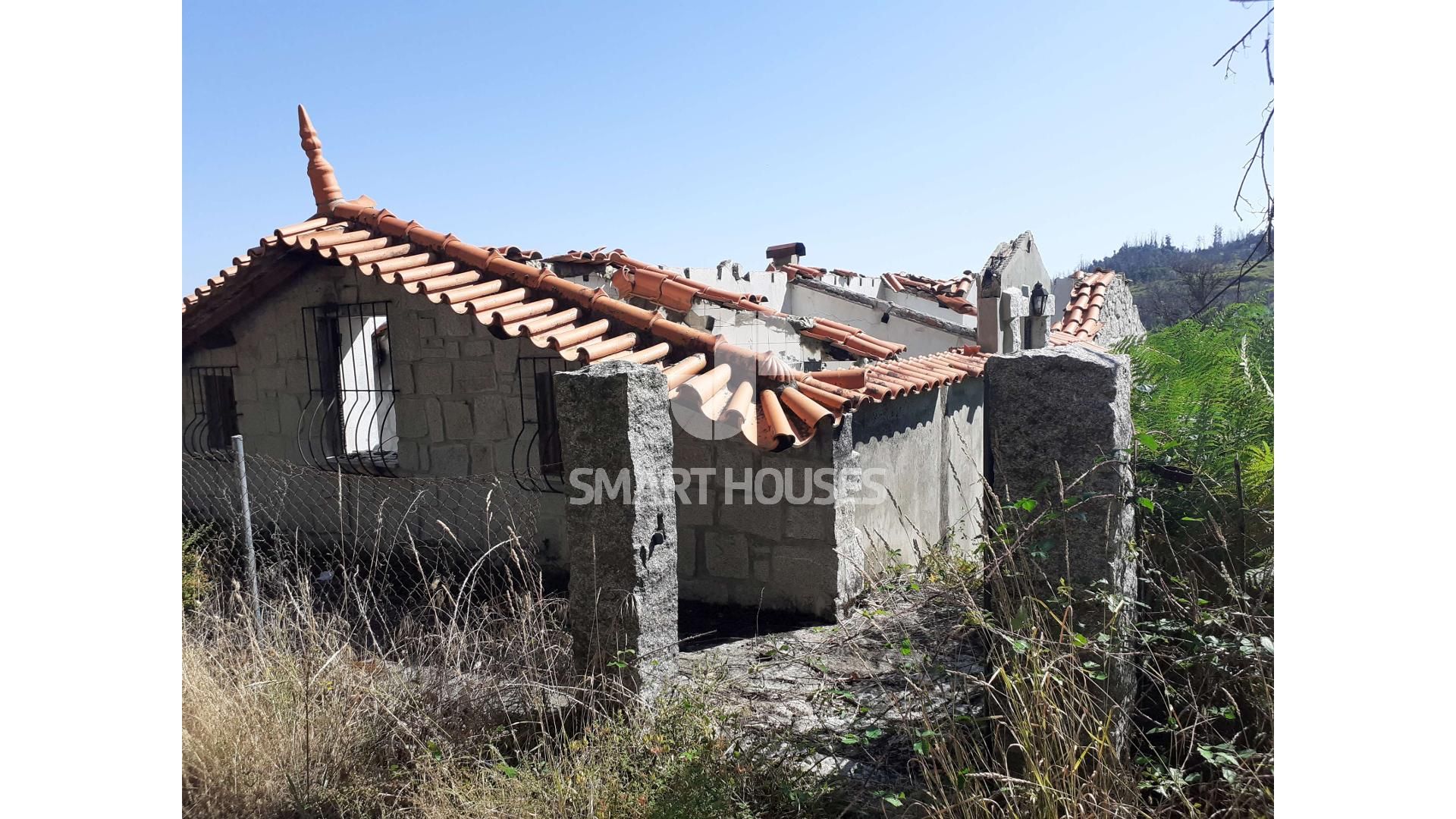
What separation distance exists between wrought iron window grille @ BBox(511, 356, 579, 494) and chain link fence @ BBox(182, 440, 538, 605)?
17 cm

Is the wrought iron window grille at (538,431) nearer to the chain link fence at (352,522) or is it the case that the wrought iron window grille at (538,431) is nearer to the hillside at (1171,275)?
the chain link fence at (352,522)

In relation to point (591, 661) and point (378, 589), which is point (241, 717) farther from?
point (378, 589)

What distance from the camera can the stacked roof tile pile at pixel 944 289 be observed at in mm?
13711

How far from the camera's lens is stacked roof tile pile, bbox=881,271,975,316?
13711 millimetres

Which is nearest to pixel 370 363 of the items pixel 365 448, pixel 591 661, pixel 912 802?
pixel 365 448

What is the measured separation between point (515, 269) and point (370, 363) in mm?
2267

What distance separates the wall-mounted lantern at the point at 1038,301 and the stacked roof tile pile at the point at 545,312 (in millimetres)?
860

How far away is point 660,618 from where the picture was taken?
3.81 metres

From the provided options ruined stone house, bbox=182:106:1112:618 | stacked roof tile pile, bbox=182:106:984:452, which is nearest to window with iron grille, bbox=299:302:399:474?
ruined stone house, bbox=182:106:1112:618

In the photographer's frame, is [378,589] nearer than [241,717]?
No

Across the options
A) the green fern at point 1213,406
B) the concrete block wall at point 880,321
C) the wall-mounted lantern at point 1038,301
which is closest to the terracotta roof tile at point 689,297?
the wall-mounted lantern at point 1038,301

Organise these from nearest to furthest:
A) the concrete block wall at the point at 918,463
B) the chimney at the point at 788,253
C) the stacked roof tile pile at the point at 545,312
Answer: the stacked roof tile pile at the point at 545,312 → the concrete block wall at the point at 918,463 → the chimney at the point at 788,253

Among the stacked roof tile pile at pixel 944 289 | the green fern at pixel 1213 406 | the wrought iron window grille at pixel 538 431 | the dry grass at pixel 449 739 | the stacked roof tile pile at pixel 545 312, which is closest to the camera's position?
the dry grass at pixel 449 739

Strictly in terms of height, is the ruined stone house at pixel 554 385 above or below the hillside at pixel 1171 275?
below
